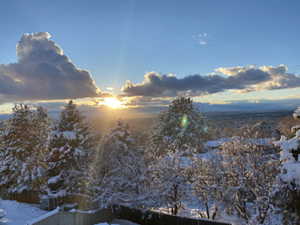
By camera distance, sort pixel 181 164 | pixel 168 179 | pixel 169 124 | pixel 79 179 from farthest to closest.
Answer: pixel 169 124, pixel 79 179, pixel 181 164, pixel 168 179

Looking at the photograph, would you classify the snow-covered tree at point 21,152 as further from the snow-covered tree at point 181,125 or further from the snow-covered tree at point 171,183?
the snow-covered tree at point 181,125

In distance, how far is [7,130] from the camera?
789 inches

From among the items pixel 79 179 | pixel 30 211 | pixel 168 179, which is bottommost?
pixel 30 211

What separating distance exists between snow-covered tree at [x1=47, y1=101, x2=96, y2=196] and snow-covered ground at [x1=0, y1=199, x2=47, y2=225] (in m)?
1.82

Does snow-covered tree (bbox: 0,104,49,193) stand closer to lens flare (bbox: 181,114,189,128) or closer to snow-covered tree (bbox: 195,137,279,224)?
snow-covered tree (bbox: 195,137,279,224)

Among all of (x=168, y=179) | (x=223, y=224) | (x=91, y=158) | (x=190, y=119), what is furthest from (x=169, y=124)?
(x=223, y=224)

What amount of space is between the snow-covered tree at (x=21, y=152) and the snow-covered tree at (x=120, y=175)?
6.79 meters

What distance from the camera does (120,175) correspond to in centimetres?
1457

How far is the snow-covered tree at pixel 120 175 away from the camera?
14.1 m

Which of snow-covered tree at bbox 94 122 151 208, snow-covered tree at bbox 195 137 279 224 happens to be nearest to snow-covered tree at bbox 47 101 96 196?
snow-covered tree at bbox 94 122 151 208

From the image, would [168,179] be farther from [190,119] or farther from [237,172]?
[190,119]

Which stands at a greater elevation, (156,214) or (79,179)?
(79,179)

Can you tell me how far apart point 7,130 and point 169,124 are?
63.9 ft

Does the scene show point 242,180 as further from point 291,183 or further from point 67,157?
point 67,157
